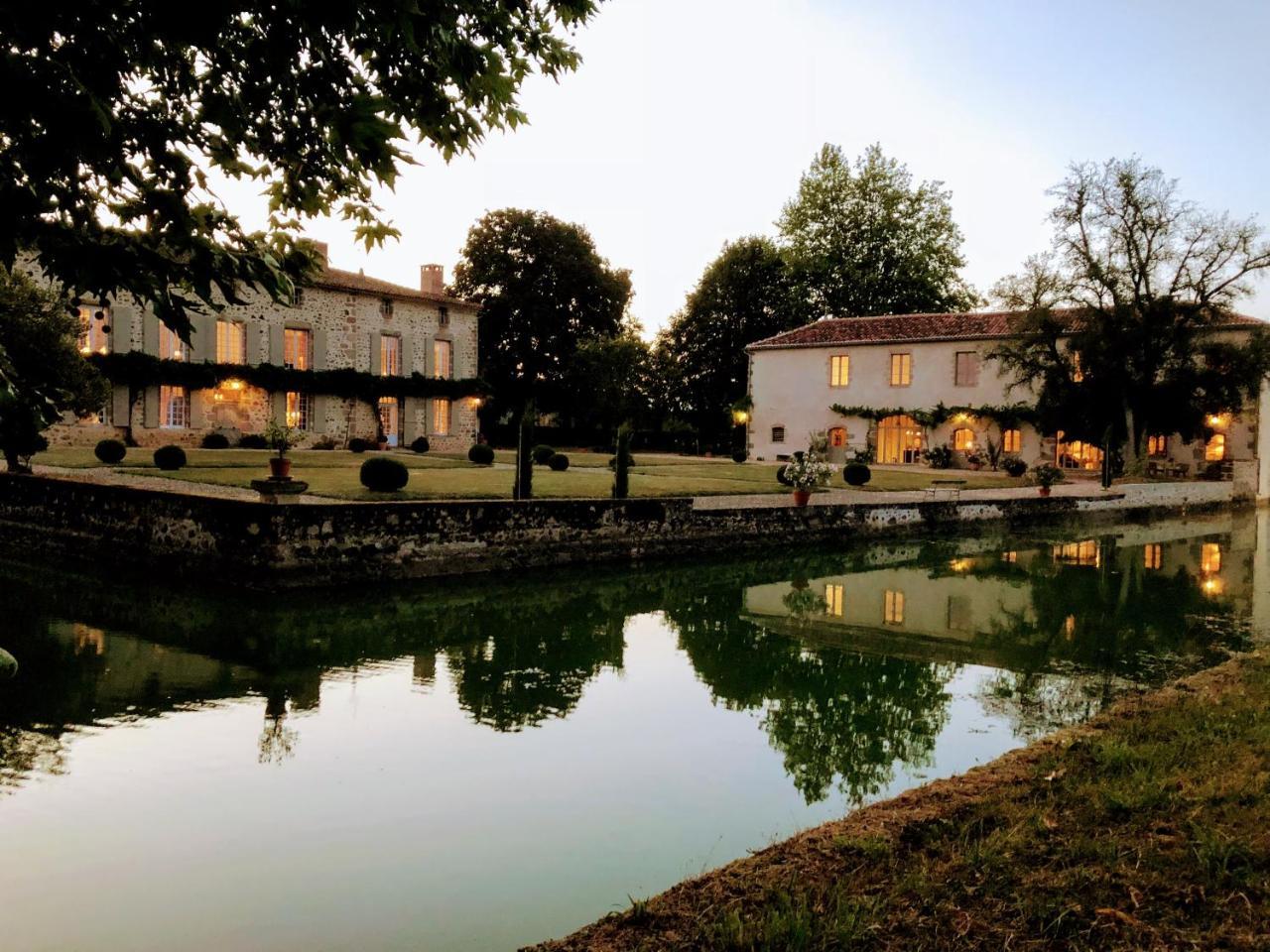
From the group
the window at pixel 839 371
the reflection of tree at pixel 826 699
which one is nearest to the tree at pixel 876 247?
the window at pixel 839 371

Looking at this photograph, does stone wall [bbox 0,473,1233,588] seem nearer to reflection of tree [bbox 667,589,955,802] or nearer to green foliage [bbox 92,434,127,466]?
reflection of tree [bbox 667,589,955,802]

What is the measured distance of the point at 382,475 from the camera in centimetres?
1540

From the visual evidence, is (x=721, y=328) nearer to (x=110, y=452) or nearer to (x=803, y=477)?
(x=803, y=477)

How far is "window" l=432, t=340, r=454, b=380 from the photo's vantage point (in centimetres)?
3291

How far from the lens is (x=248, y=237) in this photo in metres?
3.81

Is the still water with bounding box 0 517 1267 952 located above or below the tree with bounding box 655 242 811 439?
below

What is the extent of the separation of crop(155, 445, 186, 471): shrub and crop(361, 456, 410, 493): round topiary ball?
5555 millimetres

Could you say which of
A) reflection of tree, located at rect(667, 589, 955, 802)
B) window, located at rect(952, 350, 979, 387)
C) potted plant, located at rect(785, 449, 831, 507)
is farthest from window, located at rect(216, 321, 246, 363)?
window, located at rect(952, 350, 979, 387)

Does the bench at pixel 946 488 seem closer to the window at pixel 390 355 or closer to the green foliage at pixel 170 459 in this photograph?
the green foliage at pixel 170 459

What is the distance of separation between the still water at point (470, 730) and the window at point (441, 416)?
22.0m

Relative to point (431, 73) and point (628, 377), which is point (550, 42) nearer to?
point (431, 73)

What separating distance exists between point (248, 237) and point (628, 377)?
34781 mm

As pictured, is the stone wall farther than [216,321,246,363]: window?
No

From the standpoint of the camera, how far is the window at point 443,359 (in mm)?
32906
